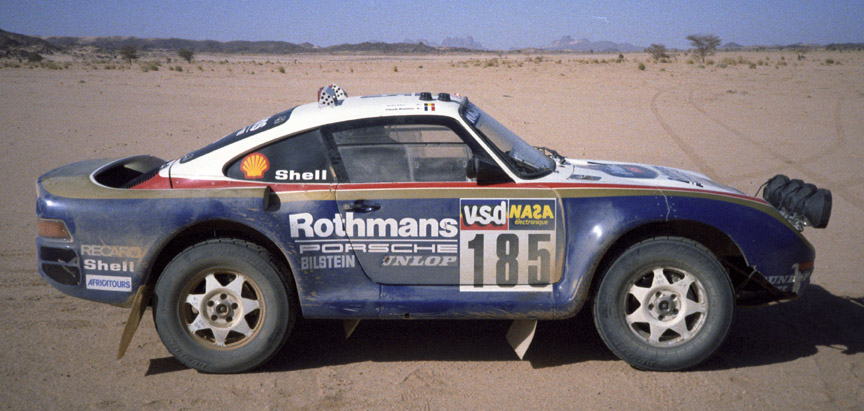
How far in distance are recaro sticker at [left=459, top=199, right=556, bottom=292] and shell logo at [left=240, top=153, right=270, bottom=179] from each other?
128 cm

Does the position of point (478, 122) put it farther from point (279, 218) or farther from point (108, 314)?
point (108, 314)

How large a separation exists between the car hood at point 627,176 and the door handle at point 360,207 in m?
1.11

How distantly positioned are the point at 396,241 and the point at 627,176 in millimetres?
1673

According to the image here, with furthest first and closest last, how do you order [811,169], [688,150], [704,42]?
1. [704,42]
2. [688,150]
3. [811,169]

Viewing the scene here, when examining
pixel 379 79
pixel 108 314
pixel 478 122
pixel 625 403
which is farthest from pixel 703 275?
pixel 379 79

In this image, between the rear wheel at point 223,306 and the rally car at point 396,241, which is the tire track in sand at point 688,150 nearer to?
the rally car at point 396,241

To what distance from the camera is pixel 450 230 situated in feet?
13.1

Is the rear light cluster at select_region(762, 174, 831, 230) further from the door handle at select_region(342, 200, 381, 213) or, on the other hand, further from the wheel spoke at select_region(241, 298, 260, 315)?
the wheel spoke at select_region(241, 298, 260, 315)

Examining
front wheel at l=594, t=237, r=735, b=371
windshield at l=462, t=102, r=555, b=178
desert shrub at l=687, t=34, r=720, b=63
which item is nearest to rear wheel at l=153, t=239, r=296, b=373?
windshield at l=462, t=102, r=555, b=178

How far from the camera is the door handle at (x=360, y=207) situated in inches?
157

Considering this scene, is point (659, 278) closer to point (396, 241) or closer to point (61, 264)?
point (396, 241)

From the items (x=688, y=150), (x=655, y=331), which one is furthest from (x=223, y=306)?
(x=688, y=150)

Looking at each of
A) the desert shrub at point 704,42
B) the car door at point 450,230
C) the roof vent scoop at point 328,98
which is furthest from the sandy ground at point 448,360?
the desert shrub at point 704,42

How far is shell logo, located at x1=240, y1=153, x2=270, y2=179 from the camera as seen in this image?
163 inches
